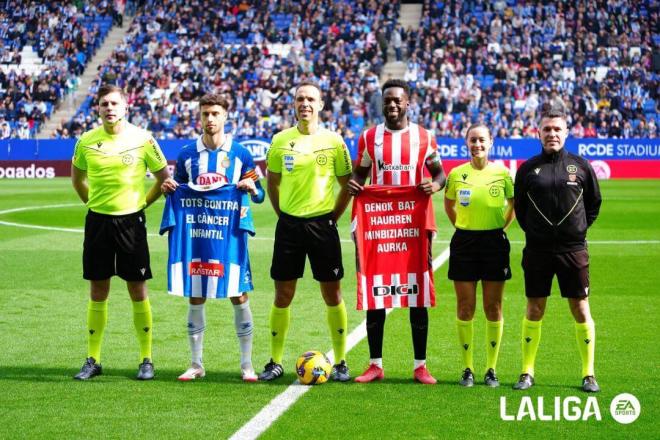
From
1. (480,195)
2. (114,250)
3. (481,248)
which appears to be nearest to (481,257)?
(481,248)

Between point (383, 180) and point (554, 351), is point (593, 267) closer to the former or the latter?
point (554, 351)

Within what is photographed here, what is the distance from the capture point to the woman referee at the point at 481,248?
22.9 feet

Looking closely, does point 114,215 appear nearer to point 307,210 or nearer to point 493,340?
point 307,210

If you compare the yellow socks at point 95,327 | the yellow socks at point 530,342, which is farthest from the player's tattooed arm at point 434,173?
the yellow socks at point 95,327

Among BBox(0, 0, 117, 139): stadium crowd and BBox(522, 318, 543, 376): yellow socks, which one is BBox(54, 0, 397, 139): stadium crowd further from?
BBox(522, 318, 543, 376): yellow socks

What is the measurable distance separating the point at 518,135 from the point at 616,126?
352 centimetres

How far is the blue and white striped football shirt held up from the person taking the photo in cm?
721

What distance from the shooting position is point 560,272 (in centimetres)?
681

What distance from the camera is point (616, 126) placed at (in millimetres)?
33844

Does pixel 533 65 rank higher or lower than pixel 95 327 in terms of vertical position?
higher

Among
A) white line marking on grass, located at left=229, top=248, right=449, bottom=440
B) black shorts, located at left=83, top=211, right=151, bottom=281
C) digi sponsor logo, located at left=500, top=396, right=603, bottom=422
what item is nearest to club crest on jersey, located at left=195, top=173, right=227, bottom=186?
black shorts, located at left=83, top=211, right=151, bottom=281

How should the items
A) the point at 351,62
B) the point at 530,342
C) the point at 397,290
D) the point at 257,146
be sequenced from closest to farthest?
1. the point at 530,342
2. the point at 397,290
3. the point at 257,146
4. the point at 351,62

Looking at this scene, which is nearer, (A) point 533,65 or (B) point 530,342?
(B) point 530,342

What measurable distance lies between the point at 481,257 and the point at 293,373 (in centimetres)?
174
